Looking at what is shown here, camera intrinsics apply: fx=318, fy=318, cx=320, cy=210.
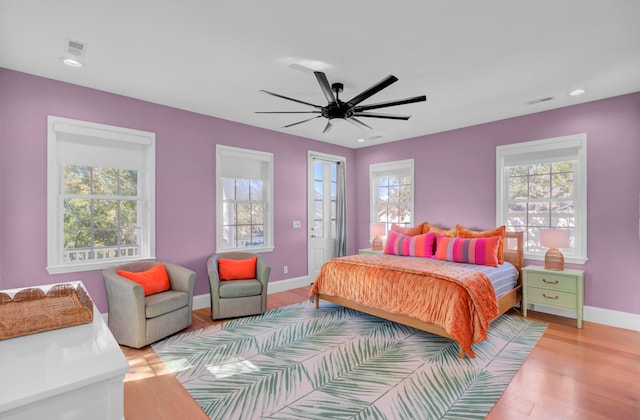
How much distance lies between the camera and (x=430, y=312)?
3090 mm

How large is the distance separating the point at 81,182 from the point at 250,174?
6.94ft

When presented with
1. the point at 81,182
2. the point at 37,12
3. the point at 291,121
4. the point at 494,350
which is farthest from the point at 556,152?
the point at 81,182

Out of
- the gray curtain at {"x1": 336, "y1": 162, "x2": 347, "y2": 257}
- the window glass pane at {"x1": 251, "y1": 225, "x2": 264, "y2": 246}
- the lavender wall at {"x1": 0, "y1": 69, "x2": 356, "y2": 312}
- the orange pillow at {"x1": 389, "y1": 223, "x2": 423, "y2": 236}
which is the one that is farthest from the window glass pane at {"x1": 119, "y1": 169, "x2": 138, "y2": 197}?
the orange pillow at {"x1": 389, "y1": 223, "x2": 423, "y2": 236}

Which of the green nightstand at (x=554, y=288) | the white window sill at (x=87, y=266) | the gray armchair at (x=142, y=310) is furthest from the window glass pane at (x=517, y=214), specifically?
the white window sill at (x=87, y=266)

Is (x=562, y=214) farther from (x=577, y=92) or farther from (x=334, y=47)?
(x=334, y=47)

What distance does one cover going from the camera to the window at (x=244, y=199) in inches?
181

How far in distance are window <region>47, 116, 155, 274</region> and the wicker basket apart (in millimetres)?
1973

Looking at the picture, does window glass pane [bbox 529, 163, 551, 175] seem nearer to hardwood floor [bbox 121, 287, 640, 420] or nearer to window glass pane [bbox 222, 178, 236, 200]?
hardwood floor [bbox 121, 287, 640, 420]

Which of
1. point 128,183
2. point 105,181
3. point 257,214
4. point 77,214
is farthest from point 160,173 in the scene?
point 257,214

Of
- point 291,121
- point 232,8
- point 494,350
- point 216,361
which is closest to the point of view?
point 232,8

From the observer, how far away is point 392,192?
19.9ft

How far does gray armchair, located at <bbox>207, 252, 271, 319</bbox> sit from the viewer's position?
12.4 feet

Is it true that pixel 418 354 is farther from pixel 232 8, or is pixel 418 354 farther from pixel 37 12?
pixel 37 12

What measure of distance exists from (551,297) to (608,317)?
668 mm
